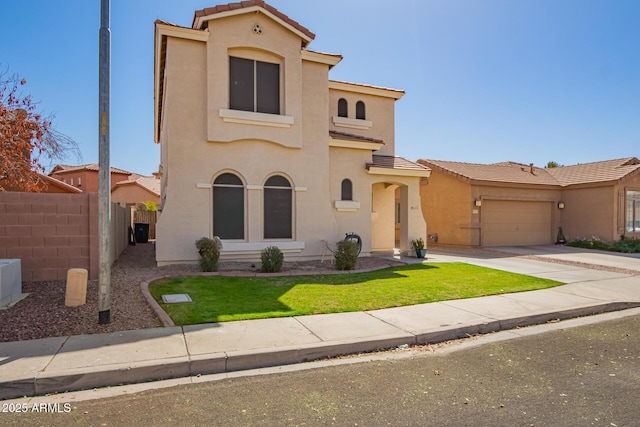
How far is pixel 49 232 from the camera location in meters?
9.16

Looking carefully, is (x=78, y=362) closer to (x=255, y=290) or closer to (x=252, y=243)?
(x=255, y=290)

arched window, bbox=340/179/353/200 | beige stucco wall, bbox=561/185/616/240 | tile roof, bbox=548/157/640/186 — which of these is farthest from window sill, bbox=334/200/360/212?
tile roof, bbox=548/157/640/186

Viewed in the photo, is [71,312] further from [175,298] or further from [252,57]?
[252,57]

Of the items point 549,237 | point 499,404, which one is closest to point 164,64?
point 499,404

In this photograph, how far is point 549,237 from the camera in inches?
886

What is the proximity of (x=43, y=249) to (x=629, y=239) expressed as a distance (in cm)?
2474

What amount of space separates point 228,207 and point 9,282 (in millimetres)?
6012

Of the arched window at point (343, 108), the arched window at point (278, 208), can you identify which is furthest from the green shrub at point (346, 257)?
the arched window at point (343, 108)

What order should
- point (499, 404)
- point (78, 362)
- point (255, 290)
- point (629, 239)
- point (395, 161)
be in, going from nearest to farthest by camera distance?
point (499, 404) → point (78, 362) → point (255, 290) → point (395, 161) → point (629, 239)

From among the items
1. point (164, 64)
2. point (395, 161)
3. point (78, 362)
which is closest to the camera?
point (78, 362)

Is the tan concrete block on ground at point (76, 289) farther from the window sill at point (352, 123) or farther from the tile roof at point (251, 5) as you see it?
the window sill at point (352, 123)

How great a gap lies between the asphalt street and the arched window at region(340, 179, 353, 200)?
9274 millimetres

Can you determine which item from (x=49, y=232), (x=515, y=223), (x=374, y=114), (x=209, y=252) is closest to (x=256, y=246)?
(x=209, y=252)

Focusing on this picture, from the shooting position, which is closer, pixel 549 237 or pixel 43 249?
pixel 43 249
